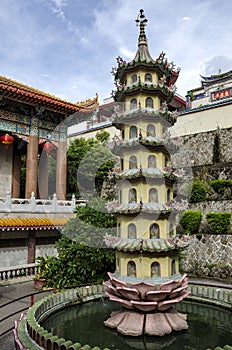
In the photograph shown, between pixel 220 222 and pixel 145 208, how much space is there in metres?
12.0

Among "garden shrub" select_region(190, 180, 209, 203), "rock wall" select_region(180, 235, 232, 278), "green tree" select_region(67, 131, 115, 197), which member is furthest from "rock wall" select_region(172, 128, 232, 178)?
"rock wall" select_region(180, 235, 232, 278)

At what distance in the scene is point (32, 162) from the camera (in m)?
19.9

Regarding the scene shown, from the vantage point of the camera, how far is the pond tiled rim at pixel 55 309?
5.88 m

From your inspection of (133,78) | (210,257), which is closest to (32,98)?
(133,78)

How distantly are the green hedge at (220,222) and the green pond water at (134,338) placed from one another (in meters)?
9.31

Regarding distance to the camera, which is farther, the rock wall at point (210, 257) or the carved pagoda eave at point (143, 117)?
the rock wall at point (210, 257)

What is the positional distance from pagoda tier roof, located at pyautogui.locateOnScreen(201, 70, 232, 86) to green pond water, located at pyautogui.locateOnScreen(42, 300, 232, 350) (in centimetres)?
3401

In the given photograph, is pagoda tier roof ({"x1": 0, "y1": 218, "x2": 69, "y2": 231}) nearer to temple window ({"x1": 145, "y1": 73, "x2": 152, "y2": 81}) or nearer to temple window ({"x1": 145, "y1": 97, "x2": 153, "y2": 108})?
temple window ({"x1": 145, "y1": 97, "x2": 153, "y2": 108})

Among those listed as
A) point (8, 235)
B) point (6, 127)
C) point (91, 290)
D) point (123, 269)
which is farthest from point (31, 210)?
point (123, 269)

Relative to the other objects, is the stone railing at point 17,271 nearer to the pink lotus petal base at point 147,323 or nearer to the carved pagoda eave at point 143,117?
the pink lotus petal base at point 147,323

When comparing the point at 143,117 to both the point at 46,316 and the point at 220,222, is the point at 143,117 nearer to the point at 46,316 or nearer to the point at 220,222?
the point at 46,316

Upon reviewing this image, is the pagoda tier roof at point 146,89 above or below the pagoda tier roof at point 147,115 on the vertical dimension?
above

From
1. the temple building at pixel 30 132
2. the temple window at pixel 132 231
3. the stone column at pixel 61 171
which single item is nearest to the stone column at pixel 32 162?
the temple building at pixel 30 132

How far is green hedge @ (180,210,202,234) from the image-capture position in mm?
19625
